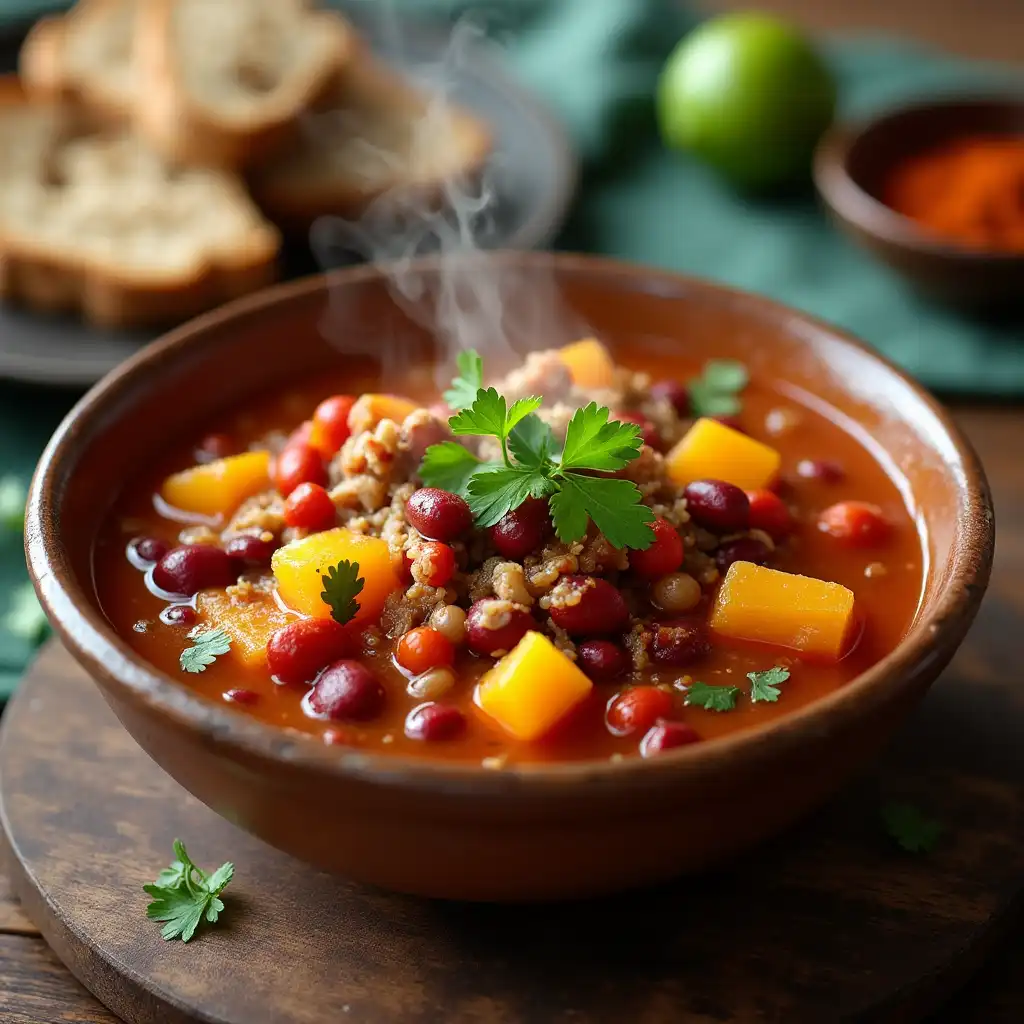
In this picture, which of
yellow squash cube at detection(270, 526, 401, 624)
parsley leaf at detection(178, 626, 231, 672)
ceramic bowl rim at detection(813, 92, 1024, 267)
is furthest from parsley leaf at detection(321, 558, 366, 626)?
ceramic bowl rim at detection(813, 92, 1024, 267)

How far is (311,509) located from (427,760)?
83 centimetres

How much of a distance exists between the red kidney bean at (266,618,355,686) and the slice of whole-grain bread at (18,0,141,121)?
154 inches

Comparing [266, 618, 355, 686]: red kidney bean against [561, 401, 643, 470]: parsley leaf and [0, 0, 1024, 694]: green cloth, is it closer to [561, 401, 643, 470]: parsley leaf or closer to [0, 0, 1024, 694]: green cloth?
[561, 401, 643, 470]: parsley leaf

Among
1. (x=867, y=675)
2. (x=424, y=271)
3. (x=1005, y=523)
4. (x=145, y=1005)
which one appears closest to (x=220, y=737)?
(x=145, y=1005)

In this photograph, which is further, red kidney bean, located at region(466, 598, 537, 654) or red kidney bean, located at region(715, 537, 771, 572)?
red kidney bean, located at region(715, 537, 771, 572)

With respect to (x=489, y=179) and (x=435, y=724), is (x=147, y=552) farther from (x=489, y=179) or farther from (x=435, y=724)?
(x=489, y=179)

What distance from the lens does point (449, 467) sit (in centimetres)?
329

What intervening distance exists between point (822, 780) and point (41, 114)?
4943mm

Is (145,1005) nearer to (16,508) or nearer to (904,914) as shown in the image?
(904,914)

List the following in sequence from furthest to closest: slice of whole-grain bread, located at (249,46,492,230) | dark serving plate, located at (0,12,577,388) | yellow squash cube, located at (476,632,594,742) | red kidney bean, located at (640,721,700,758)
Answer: slice of whole-grain bread, located at (249,46,492,230), dark serving plate, located at (0,12,577,388), yellow squash cube, located at (476,632,594,742), red kidney bean, located at (640,721,700,758)

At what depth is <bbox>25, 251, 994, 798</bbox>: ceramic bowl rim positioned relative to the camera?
2.51 m

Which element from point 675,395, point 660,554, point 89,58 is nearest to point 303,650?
point 660,554

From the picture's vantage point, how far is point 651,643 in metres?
3.16

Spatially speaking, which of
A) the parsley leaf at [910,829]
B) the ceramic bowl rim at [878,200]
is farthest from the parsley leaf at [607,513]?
the ceramic bowl rim at [878,200]
